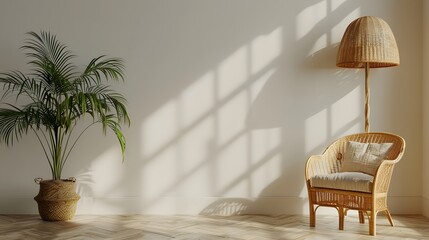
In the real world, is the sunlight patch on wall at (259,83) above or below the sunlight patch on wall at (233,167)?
above

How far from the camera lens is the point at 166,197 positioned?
4738mm

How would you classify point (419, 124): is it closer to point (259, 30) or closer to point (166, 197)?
point (259, 30)

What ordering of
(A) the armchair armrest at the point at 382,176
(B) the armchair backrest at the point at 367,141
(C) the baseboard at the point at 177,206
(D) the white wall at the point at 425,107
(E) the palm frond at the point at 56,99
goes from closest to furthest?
(A) the armchair armrest at the point at 382,176, (B) the armchair backrest at the point at 367,141, (E) the palm frond at the point at 56,99, (D) the white wall at the point at 425,107, (C) the baseboard at the point at 177,206

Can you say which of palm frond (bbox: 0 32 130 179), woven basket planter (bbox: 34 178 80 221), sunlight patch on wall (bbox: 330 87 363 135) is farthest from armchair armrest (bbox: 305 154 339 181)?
woven basket planter (bbox: 34 178 80 221)

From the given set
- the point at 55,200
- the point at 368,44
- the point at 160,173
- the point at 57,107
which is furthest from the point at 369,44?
the point at 55,200

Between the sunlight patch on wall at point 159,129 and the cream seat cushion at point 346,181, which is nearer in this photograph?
the cream seat cushion at point 346,181

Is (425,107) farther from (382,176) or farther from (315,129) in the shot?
(382,176)

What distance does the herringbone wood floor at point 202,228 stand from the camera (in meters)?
3.74

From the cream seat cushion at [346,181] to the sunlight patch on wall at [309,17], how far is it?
1.48m

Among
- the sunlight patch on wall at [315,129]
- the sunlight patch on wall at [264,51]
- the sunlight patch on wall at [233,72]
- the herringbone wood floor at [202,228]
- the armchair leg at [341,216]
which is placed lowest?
the herringbone wood floor at [202,228]

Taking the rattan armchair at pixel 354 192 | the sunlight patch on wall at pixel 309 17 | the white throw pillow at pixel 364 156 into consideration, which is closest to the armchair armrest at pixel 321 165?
the rattan armchair at pixel 354 192

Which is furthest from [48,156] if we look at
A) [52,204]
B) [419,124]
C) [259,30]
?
[419,124]

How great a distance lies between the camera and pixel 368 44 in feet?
13.7

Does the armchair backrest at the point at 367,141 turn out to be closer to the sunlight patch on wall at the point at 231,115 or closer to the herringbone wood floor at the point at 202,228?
the herringbone wood floor at the point at 202,228
